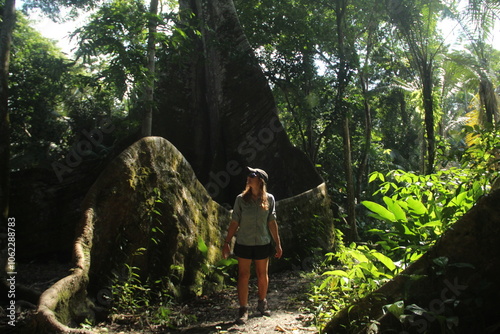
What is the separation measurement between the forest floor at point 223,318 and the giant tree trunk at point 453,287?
3.57ft

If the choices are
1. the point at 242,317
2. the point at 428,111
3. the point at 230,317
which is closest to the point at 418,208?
the point at 242,317

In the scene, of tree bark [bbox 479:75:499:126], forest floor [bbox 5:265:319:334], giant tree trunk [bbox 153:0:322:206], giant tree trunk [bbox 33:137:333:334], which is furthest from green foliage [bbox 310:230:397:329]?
tree bark [bbox 479:75:499:126]

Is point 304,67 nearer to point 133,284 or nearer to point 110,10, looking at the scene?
point 110,10

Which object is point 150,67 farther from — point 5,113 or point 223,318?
point 223,318

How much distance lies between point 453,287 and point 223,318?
242cm

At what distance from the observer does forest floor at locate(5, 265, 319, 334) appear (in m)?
3.67

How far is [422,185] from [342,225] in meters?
5.42

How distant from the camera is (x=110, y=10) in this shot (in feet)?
20.1

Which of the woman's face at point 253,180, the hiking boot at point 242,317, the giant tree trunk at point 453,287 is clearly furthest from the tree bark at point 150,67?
the giant tree trunk at point 453,287

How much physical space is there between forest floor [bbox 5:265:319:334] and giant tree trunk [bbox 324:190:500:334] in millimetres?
1088

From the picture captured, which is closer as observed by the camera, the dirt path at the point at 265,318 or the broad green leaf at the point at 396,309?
the broad green leaf at the point at 396,309

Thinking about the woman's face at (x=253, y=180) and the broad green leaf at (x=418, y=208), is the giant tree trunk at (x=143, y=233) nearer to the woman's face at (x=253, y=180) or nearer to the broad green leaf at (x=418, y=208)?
the woman's face at (x=253, y=180)

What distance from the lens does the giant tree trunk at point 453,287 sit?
8.07ft

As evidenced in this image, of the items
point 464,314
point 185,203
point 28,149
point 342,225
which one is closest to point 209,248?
point 185,203
